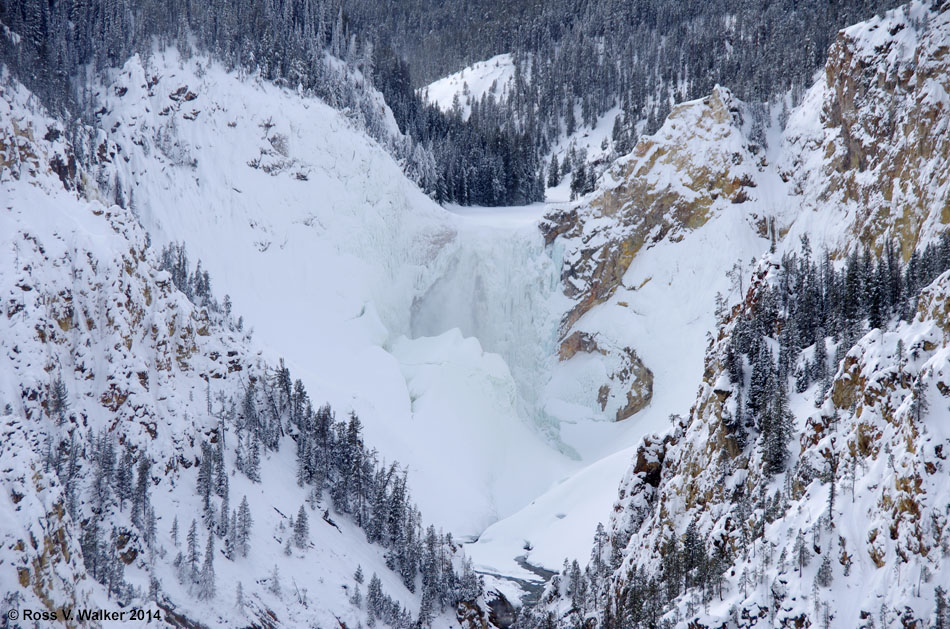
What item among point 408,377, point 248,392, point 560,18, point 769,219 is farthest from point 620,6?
point 248,392

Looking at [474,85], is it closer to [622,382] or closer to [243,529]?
[622,382]

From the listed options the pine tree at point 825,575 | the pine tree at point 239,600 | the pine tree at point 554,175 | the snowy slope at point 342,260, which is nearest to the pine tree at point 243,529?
the pine tree at point 239,600

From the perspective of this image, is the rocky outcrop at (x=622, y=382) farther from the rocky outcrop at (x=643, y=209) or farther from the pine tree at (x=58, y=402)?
the pine tree at (x=58, y=402)

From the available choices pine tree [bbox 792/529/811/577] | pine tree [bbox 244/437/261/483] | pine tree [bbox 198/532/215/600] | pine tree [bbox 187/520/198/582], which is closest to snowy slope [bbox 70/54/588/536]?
pine tree [bbox 244/437/261/483]

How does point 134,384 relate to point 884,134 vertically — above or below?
below

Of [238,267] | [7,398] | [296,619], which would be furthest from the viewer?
[238,267]

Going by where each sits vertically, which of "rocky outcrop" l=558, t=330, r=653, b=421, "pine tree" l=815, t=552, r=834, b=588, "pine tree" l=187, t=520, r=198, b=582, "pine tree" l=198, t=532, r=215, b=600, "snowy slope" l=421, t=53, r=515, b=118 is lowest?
"rocky outcrop" l=558, t=330, r=653, b=421

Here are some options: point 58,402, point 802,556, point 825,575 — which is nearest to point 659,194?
point 802,556

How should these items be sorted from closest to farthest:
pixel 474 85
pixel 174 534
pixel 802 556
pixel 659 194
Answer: pixel 802 556, pixel 174 534, pixel 659 194, pixel 474 85

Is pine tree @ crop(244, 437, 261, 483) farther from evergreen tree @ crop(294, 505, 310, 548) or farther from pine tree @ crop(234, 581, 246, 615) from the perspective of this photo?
pine tree @ crop(234, 581, 246, 615)

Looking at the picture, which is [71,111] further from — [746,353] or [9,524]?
[746,353]

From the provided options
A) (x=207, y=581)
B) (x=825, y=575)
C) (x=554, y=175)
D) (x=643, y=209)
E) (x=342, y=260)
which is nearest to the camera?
(x=825, y=575)
